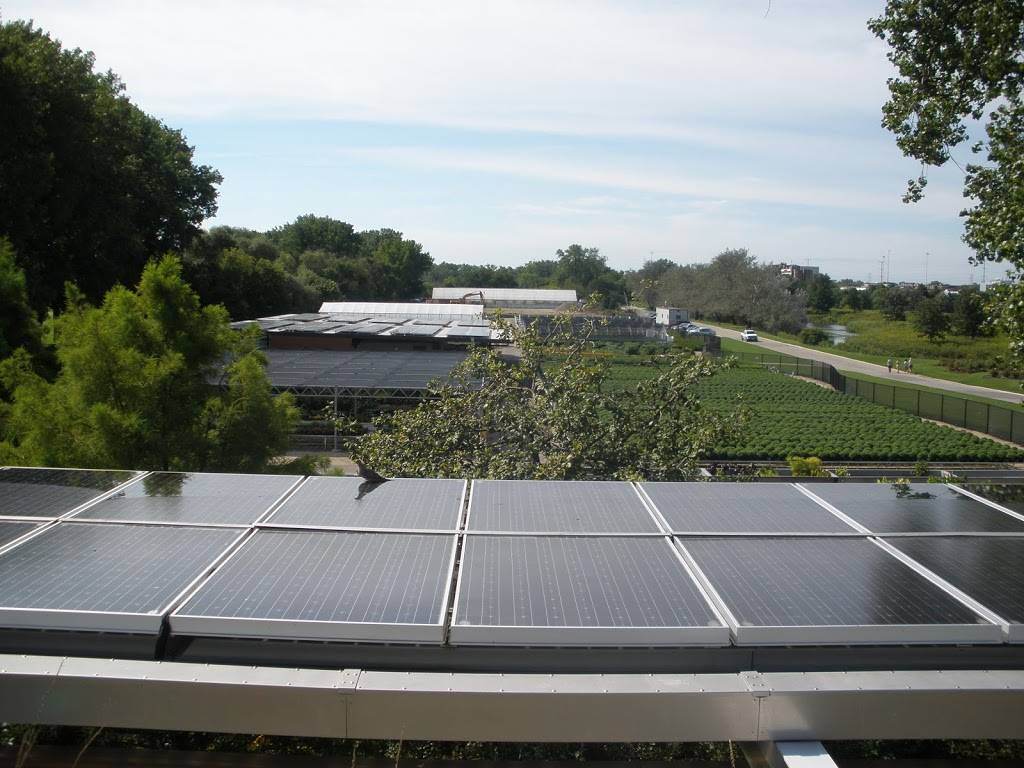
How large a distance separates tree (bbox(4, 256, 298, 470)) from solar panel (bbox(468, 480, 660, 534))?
20.3 feet

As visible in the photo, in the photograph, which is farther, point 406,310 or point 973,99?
point 406,310

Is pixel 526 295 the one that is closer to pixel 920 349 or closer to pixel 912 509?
pixel 920 349

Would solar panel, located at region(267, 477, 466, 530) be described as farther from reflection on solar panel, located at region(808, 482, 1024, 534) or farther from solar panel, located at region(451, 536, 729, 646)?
reflection on solar panel, located at region(808, 482, 1024, 534)

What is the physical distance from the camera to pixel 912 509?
5469 millimetres

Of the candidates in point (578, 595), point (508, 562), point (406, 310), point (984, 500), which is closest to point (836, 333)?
point (406, 310)

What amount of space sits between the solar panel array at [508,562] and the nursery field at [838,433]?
19.7 m

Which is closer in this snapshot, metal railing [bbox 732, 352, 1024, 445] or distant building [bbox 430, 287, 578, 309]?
metal railing [bbox 732, 352, 1024, 445]

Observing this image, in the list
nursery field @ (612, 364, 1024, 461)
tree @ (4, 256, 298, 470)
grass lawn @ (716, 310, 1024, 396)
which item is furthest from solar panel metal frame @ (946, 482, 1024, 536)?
grass lawn @ (716, 310, 1024, 396)

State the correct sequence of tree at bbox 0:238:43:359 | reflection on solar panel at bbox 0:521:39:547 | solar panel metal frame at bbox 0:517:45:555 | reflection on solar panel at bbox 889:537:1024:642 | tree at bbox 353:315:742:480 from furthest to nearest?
tree at bbox 0:238:43:359, tree at bbox 353:315:742:480, reflection on solar panel at bbox 0:521:39:547, solar panel metal frame at bbox 0:517:45:555, reflection on solar panel at bbox 889:537:1024:642

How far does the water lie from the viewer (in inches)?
3656

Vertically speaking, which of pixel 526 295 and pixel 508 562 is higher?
pixel 526 295

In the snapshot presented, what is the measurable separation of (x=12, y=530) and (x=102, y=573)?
1.05 metres

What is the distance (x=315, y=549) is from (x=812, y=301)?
131 m

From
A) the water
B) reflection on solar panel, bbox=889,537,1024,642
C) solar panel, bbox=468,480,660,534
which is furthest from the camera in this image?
the water
